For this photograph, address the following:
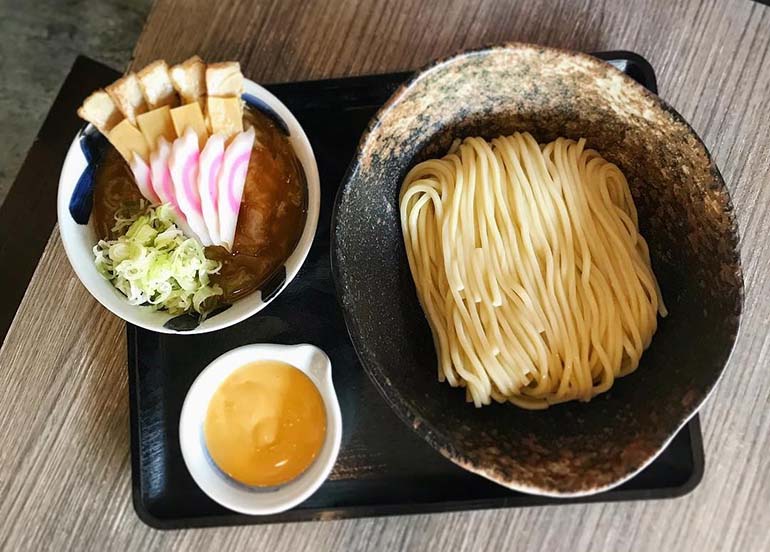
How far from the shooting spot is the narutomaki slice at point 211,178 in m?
1.38

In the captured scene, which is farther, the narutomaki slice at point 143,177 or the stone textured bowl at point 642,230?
the narutomaki slice at point 143,177

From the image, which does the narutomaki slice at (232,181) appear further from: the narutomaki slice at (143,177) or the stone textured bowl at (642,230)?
the stone textured bowl at (642,230)

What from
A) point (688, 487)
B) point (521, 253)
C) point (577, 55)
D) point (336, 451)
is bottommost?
point (336, 451)

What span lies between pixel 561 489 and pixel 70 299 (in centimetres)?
114

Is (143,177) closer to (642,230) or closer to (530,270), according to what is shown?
(530,270)

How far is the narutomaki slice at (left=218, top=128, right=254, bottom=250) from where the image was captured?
1.39 metres

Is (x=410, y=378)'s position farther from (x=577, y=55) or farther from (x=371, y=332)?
(x=577, y=55)

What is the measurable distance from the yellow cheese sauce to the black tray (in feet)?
0.30

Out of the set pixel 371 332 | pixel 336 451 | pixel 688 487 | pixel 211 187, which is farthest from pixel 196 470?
pixel 688 487

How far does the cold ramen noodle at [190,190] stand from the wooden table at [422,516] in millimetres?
261

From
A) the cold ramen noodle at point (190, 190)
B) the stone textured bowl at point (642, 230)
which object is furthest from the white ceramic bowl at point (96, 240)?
the stone textured bowl at point (642, 230)

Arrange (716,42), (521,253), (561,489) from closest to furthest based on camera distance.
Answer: (561,489), (521,253), (716,42)

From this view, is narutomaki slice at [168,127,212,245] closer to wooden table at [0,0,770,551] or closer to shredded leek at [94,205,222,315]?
shredded leek at [94,205,222,315]

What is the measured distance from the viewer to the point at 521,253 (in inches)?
56.0
